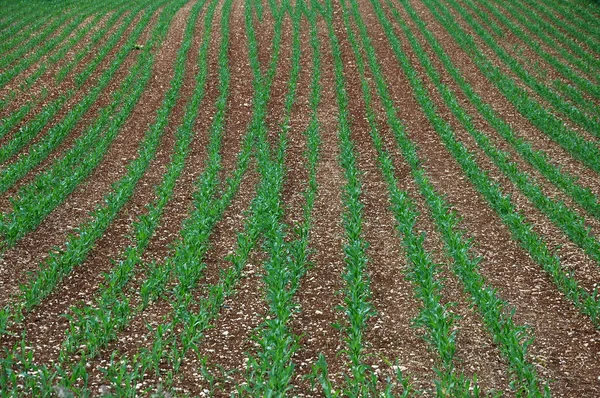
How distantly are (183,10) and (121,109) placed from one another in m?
15.7

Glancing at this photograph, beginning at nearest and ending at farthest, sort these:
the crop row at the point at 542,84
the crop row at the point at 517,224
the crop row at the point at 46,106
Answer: the crop row at the point at 517,224 < the crop row at the point at 46,106 < the crop row at the point at 542,84

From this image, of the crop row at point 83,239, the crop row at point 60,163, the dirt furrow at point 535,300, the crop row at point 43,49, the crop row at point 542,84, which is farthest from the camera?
the crop row at point 43,49

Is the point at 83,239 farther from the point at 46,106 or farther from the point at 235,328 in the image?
the point at 46,106

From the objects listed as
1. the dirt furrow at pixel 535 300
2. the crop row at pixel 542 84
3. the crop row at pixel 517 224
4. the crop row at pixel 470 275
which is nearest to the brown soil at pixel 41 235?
the crop row at pixel 470 275

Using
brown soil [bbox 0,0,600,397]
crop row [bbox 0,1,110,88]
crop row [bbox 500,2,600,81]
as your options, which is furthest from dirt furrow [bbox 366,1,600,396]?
crop row [bbox 0,1,110,88]

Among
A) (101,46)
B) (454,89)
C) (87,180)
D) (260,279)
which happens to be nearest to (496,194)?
(260,279)

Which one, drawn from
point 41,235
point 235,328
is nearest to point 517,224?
point 235,328

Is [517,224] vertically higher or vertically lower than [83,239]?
lower

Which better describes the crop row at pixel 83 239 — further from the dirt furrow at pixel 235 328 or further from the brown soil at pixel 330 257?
the dirt furrow at pixel 235 328

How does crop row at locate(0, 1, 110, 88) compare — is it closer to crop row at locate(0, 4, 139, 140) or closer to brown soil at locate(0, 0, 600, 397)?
crop row at locate(0, 4, 139, 140)

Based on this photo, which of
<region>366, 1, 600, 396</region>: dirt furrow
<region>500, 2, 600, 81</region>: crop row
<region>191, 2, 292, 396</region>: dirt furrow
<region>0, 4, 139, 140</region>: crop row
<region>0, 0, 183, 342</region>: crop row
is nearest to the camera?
<region>191, 2, 292, 396</region>: dirt furrow

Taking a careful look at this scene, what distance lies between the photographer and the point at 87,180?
13.6 m

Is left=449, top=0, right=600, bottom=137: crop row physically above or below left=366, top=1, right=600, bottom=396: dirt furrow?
below

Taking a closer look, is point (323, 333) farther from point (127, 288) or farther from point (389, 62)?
point (389, 62)
